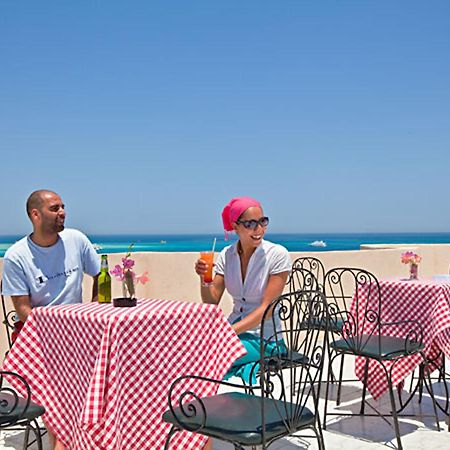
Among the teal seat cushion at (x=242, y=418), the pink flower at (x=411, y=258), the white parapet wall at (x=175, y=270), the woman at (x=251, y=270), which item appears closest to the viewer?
the teal seat cushion at (x=242, y=418)

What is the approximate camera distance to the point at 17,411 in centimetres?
267

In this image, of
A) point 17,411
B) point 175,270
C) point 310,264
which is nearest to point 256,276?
point 17,411

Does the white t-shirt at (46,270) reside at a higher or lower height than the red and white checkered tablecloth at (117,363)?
higher

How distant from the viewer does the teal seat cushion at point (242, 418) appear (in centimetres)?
229

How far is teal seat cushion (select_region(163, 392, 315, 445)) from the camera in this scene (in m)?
2.29

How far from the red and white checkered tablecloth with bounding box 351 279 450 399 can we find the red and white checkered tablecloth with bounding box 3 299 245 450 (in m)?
1.61

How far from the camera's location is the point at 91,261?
377 centimetres

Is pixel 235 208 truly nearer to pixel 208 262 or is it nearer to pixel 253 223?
pixel 253 223

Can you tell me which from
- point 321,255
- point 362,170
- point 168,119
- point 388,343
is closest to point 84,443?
point 388,343

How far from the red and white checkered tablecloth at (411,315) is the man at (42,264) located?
1955 mm

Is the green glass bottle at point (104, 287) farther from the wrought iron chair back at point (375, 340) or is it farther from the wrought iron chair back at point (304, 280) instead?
the wrought iron chair back at point (375, 340)

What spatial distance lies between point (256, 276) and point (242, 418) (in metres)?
1.08

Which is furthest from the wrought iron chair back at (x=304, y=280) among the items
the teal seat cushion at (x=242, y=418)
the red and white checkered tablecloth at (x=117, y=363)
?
the teal seat cushion at (x=242, y=418)

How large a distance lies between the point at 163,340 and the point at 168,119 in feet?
141
